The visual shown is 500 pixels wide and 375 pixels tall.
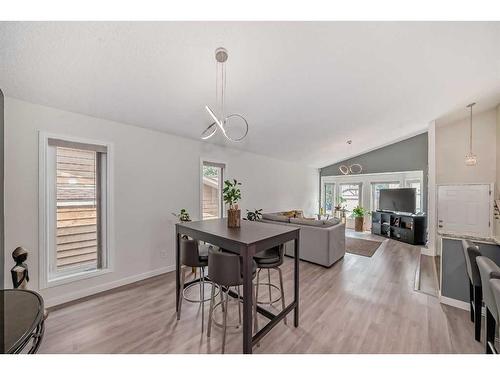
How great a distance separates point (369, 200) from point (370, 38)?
6.37 m

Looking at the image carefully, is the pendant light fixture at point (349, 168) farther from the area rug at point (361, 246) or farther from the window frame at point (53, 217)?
the window frame at point (53, 217)

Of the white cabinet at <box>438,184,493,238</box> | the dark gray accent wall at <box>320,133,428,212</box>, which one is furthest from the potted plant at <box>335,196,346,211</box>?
the white cabinet at <box>438,184,493,238</box>

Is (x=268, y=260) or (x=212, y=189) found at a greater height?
(x=212, y=189)

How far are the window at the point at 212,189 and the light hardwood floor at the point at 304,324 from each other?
155cm

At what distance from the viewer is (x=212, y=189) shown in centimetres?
426

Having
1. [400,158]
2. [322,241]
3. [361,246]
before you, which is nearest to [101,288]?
[322,241]

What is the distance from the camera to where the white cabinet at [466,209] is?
13.1 ft

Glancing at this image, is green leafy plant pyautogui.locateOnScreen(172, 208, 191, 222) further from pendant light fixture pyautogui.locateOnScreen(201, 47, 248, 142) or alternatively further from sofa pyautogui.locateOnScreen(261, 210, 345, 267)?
sofa pyautogui.locateOnScreen(261, 210, 345, 267)

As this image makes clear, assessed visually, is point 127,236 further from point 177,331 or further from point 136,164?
point 177,331

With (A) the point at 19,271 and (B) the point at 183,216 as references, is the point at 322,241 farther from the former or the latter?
(A) the point at 19,271

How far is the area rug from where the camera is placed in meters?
4.54

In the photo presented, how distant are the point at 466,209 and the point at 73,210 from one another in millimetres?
6830

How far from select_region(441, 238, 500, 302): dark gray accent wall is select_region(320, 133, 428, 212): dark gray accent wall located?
4212mm
